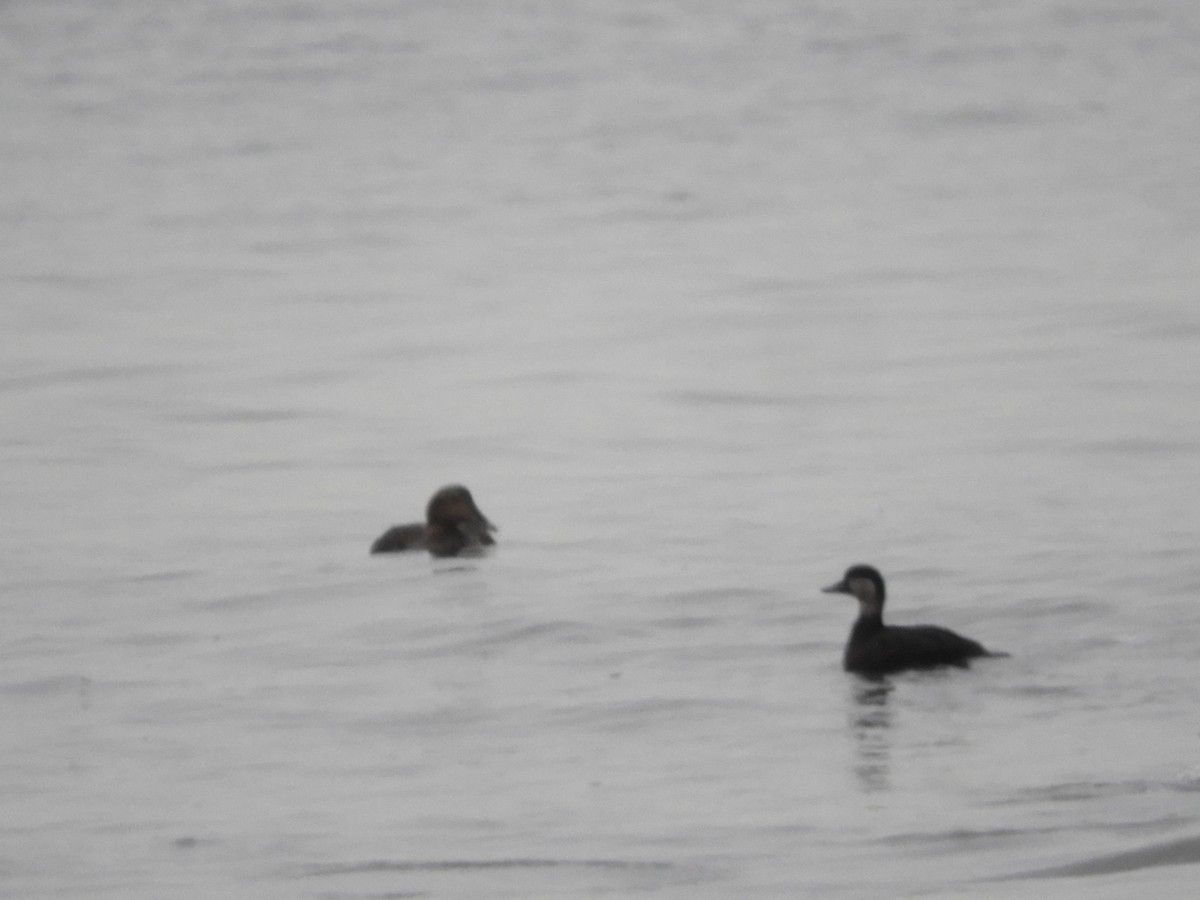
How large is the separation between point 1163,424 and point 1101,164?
57.5ft

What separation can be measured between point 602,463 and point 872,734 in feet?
29.5

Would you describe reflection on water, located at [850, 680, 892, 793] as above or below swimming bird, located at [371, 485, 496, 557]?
below

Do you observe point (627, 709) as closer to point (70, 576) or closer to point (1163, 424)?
point (70, 576)

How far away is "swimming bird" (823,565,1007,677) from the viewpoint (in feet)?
41.6

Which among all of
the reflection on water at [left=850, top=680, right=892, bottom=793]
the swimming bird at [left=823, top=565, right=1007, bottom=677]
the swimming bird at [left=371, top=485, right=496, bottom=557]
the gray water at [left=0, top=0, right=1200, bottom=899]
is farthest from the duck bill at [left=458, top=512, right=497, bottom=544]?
the reflection on water at [left=850, top=680, right=892, bottom=793]

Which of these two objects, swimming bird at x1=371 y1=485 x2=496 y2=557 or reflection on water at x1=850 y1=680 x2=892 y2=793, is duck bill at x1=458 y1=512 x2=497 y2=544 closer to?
swimming bird at x1=371 y1=485 x2=496 y2=557

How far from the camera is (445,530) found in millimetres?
16219

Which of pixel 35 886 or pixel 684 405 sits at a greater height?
pixel 684 405

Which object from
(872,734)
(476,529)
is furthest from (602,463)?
(872,734)

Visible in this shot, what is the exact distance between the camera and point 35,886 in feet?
31.9

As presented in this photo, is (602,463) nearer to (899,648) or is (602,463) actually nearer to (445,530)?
(445,530)

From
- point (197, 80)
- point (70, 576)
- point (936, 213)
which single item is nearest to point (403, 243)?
point (936, 213)

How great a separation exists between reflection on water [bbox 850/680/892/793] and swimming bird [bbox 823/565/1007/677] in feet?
0.42

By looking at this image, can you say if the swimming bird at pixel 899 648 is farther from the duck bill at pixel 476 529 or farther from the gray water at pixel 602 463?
the duck bill at pixel 476 529
